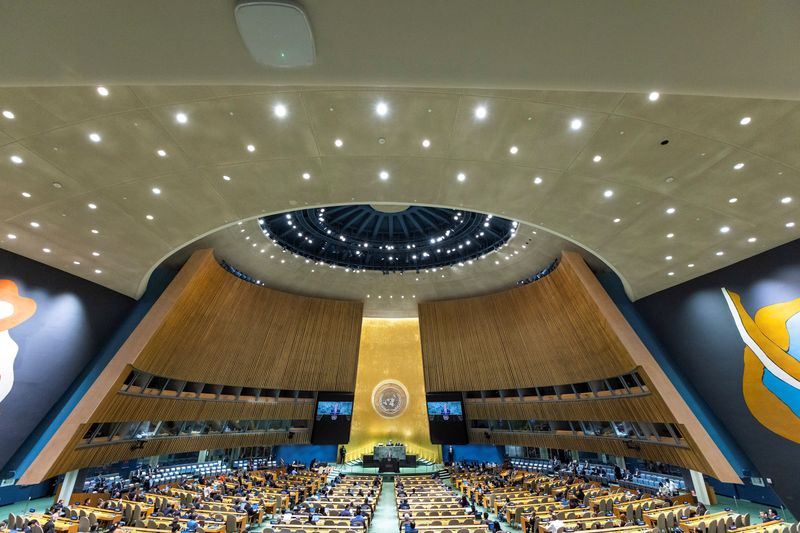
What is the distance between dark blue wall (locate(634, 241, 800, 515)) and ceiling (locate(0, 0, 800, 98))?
15.6 meters

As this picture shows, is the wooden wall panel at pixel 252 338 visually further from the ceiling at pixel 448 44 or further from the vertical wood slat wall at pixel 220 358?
the ceiling at pixel 448 44

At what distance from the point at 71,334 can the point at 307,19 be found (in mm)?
19734

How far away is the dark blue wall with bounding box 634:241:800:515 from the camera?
40.9 ft

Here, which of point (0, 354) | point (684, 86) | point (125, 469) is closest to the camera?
point (684, 86)

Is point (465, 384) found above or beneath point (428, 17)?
above

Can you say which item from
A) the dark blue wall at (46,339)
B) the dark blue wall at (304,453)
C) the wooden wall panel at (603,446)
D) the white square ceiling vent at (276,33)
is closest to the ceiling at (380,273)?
the dark blue wall at (46,339)

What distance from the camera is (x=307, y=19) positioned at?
1.73 meters

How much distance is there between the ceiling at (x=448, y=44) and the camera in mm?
1625

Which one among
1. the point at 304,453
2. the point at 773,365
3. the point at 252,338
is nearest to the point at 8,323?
the point at 252,338

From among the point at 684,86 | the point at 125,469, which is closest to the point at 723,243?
the point at 684,86

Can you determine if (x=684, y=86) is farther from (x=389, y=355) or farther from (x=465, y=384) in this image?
(x=389, y=355)

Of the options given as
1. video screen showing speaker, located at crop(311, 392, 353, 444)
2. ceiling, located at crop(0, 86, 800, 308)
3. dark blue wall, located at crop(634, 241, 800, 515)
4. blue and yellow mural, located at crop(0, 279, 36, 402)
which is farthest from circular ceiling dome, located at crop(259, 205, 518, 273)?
video screen showing speaker, located at crop(311, 392, 353, 444)

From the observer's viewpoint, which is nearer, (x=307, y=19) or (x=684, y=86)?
(x=307, y=19)

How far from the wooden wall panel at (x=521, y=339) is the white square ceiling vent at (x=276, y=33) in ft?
61.6
